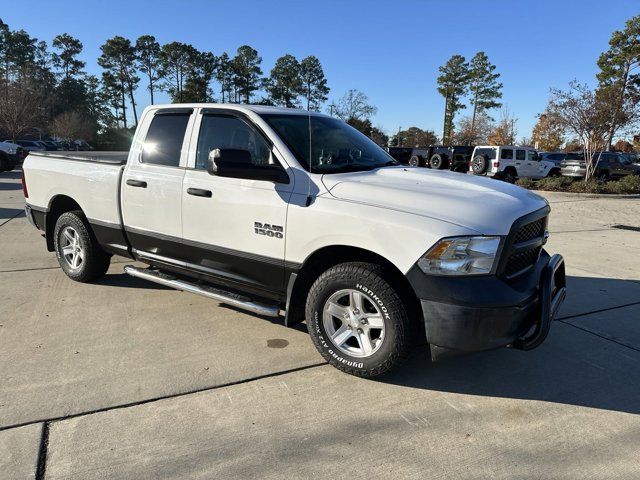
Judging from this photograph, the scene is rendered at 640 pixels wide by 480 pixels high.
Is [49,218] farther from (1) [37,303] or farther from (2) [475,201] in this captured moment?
(2) [475,201]

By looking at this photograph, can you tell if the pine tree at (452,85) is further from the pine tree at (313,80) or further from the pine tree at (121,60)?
the pine tree at (121,60)

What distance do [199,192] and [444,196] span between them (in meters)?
1.98

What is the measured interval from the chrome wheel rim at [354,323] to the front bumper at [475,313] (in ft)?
1.25

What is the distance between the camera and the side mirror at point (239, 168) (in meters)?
3.42

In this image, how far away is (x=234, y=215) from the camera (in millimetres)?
3766

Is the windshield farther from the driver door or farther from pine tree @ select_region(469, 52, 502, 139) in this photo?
pine tree @ select_region(469, 52, 502, 139)

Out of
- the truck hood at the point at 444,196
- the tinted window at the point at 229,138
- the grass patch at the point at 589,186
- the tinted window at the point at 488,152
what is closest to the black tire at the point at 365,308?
the truck hood at the point at 444,196

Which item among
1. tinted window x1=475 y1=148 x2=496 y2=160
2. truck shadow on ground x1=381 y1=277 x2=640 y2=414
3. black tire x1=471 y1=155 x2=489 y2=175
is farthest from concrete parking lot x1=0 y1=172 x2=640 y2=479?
tinted window x1=475 y1=148 x2=496 y2=160

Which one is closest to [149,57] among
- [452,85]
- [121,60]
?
[121,60]

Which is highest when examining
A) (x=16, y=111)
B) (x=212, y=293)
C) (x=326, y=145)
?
(x=16, y=111)

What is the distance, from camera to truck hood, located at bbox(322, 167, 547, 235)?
9.73 feet

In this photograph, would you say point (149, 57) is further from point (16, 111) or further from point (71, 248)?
point (71, 248)

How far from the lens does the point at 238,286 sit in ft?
13.0

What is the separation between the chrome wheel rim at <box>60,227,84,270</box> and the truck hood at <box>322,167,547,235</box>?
129 inches
